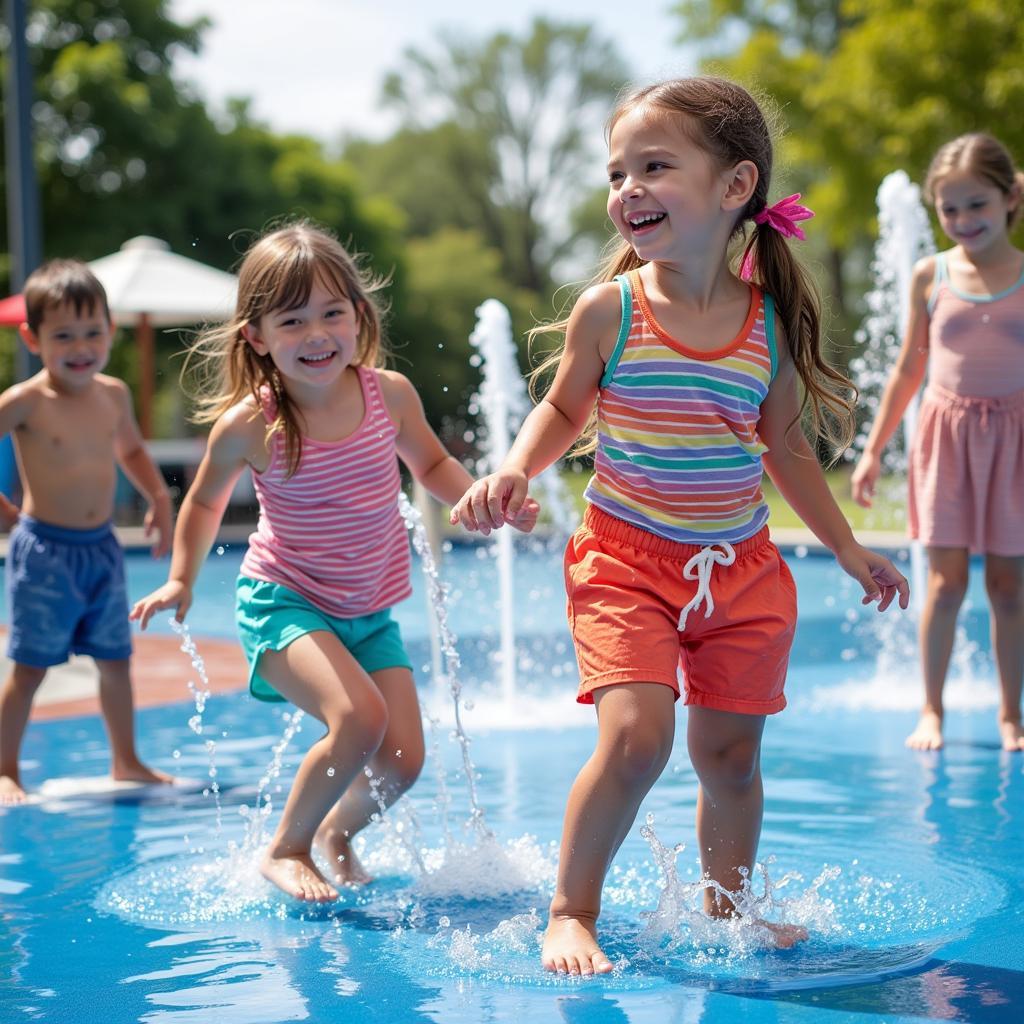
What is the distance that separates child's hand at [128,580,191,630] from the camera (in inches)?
124

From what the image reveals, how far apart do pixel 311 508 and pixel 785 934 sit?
1.30 m

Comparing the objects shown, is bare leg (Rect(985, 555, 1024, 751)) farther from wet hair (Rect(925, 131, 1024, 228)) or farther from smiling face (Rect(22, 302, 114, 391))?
smiling face (Rect(22, 302, 114, 391))

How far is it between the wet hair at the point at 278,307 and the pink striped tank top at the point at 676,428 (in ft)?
2.65

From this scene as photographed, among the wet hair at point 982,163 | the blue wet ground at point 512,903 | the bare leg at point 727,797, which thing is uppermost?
the wet hair at point 982,163

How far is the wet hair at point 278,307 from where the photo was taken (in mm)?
3297

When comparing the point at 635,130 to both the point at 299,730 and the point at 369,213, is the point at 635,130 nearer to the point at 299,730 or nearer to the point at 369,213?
the point at 299,730

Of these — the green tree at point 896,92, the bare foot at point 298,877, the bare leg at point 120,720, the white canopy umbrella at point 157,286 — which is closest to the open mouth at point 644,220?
the bare foot at point 298,877

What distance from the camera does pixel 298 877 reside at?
3.14 m

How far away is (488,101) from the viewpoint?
4556 cm

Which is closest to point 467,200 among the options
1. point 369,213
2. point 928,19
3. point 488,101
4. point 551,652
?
point 488,101

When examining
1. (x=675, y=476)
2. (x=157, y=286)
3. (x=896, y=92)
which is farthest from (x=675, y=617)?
(x=896, y=92)

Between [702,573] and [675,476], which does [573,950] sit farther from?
[675,476]

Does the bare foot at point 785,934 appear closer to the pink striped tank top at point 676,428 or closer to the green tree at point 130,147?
the pink striped tank top at point 676,428

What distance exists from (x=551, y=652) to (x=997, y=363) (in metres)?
3.18
